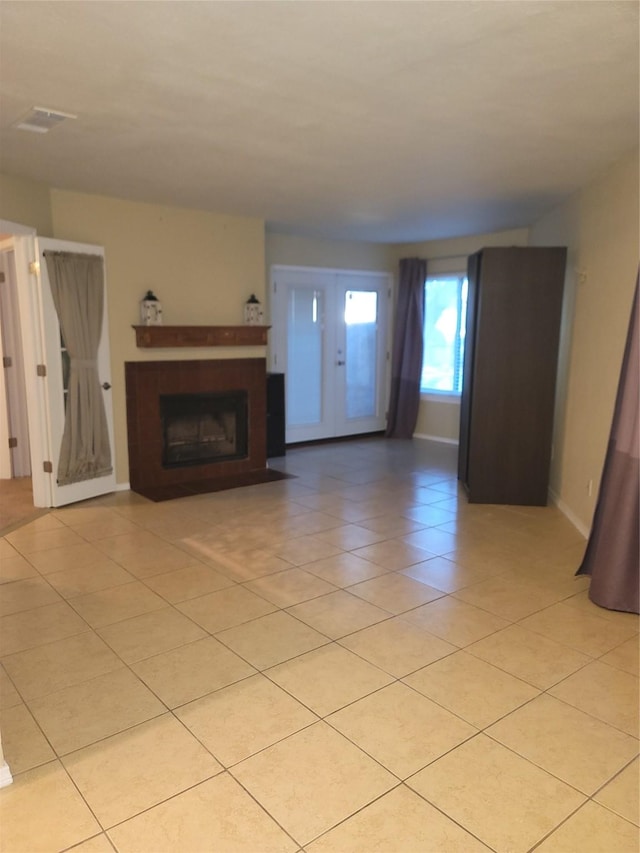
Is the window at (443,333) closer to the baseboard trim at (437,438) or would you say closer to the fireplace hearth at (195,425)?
the baseboard trim at (437,438)

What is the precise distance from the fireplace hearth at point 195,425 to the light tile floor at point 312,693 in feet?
3.91

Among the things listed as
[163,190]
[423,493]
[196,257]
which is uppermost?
[163,190]

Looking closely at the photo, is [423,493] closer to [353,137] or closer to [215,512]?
[215,512]

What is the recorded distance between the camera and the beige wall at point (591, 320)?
11.9ft

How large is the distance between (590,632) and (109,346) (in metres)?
4.06

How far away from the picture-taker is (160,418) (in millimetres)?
5371

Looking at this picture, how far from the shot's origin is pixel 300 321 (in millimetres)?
7121

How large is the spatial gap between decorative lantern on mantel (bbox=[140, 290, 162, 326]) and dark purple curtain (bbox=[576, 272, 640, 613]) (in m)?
3.68

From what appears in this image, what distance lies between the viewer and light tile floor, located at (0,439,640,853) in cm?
176

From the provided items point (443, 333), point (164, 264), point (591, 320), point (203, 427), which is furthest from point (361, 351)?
point (591, 320)

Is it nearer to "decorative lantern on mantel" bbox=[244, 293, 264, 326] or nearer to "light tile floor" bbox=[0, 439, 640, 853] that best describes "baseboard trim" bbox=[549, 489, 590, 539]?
"light tile floor" bbox=[0, 439, 640, 853]

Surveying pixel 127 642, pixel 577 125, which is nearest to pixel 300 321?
pixel 577 125

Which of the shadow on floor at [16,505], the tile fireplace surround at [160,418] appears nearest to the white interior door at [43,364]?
the shadow on floor at [16,505]

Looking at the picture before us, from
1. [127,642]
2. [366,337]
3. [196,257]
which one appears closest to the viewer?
[127,642]
